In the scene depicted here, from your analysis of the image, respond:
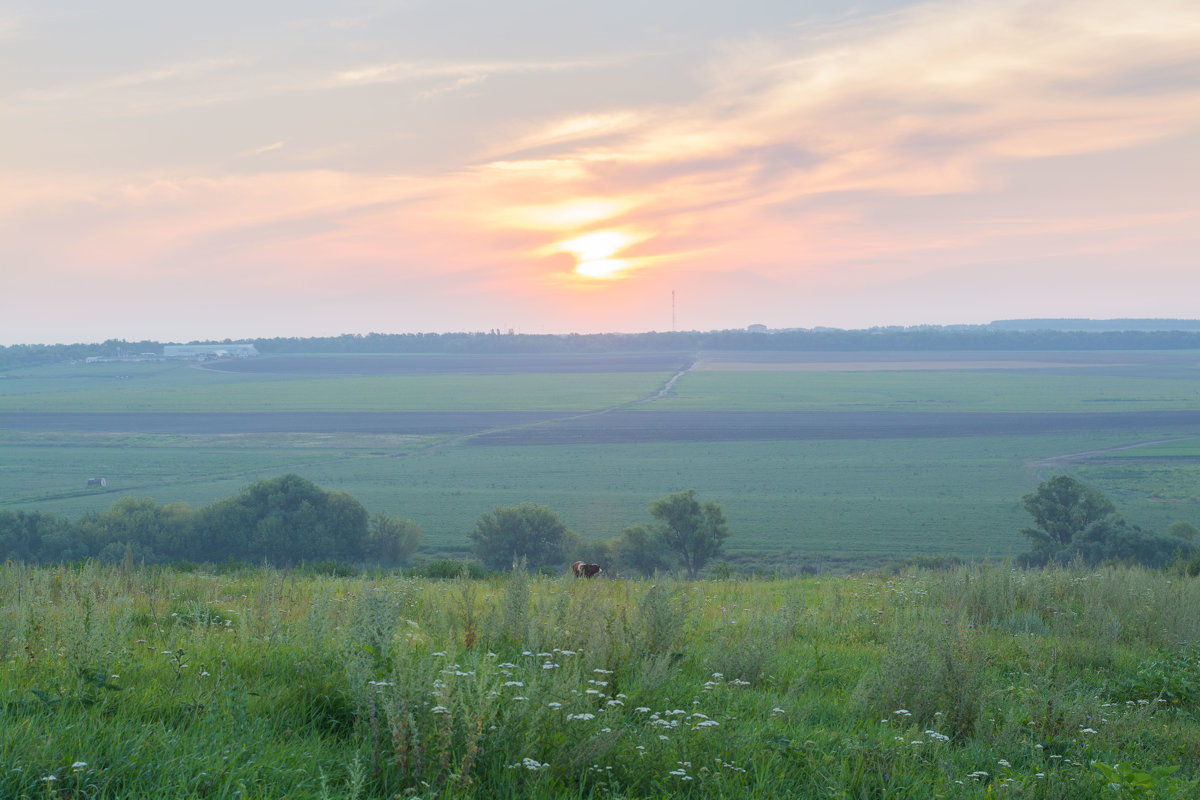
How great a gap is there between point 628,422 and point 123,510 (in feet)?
265

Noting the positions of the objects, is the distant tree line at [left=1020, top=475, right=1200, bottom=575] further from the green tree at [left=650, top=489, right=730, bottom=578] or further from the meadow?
the green tree at [left=650, top=489, right=730, bottom=578]

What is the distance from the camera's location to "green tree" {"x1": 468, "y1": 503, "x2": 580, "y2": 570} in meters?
47.9

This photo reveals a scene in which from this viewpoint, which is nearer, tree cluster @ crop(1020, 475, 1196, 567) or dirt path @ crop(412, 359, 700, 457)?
tree cluster @ crop(1020, 475, 1196, 567)

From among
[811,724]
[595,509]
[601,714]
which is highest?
[601,714]

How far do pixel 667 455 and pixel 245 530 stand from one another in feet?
178

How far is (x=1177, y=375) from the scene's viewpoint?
616 feet

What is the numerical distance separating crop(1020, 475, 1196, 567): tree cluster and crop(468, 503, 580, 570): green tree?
24819 mm

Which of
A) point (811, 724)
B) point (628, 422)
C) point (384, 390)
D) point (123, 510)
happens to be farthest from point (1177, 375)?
point (811, 724)

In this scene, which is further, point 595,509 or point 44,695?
point 595,509

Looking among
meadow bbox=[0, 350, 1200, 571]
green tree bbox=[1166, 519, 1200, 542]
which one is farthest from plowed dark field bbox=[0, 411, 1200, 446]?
green tree bbox=[1166, 519, 1200, 542]

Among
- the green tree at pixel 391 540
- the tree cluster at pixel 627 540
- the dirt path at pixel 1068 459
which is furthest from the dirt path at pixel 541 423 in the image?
the dirt path at pixel 1068 459

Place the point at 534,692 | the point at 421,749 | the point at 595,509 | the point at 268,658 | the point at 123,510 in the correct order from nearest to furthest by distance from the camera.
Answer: the point at 421,749
the point at 534,692
the point at 268,658
the point at 123,510
the point at 595,509

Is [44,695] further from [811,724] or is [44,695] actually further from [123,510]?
[123,510]

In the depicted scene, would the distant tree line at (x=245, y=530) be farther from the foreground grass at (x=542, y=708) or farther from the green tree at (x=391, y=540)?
the foreground grass at (x=542, y=708)
